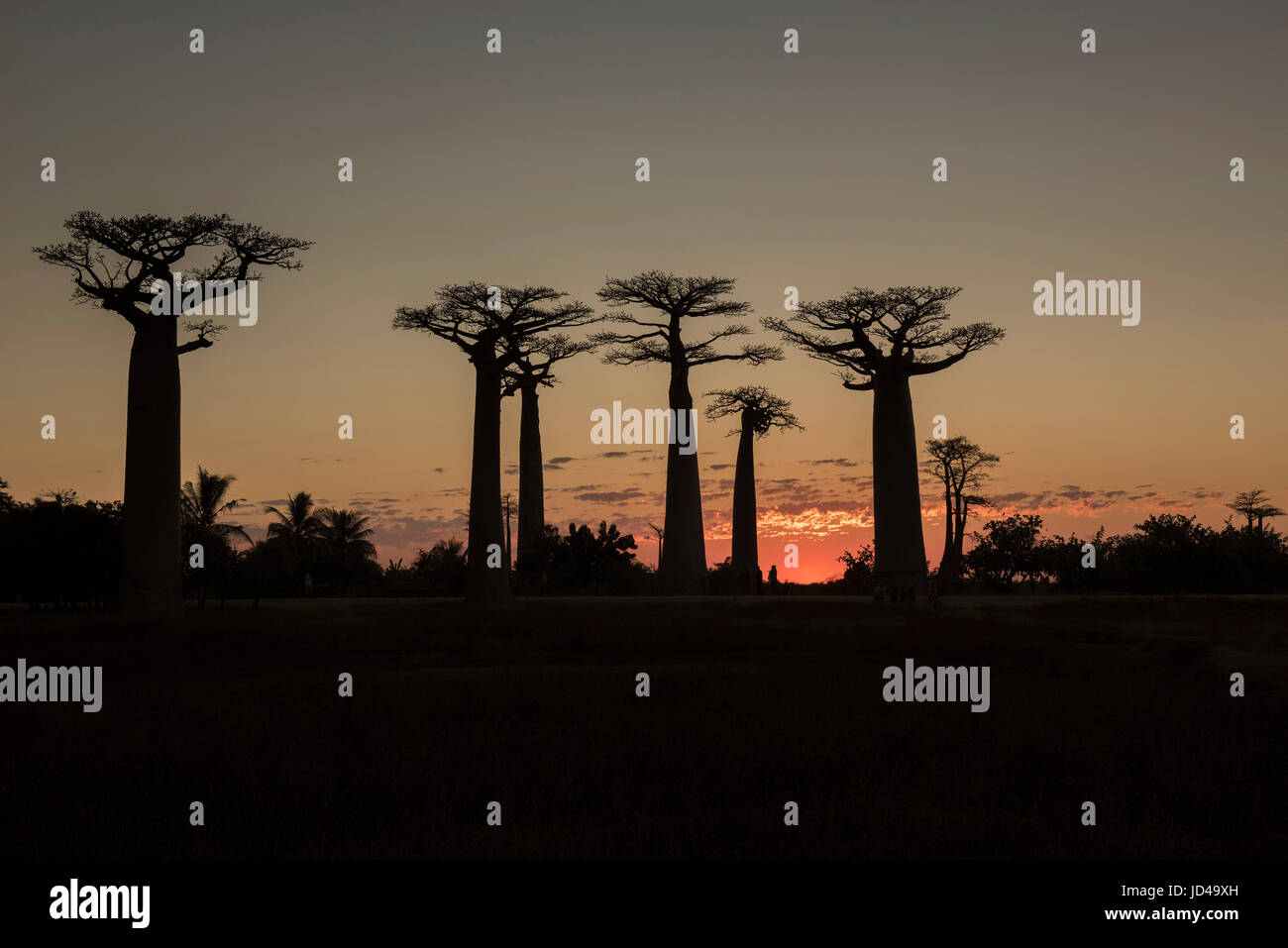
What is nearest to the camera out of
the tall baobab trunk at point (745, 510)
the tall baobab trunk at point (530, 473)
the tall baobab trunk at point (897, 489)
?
the tall baobab trunk at point (897, 489)

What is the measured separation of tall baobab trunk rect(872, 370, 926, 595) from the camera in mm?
42719

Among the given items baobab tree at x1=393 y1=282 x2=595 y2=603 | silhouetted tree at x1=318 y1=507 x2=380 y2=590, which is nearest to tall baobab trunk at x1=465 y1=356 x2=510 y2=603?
baobab tree at x1=393 y1=282 x2=595 y2=603

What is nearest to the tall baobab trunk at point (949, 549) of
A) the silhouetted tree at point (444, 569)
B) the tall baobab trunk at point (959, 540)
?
the tall baobab trunk at point (959, 540)

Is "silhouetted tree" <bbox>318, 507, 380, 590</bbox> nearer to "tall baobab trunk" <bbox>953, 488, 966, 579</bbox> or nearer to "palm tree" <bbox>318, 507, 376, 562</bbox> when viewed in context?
"palm tree" <bbox>318, 507, 376, 562</bbox>

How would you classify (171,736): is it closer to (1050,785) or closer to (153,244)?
(1050,785)

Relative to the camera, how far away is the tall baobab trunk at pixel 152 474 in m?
33.2

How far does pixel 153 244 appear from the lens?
3512 centimetres

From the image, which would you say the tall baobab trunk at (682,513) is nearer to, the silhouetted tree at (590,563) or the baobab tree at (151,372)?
the silhouetted tree at (590,563)

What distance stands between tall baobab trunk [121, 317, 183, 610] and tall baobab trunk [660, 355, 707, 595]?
2447 centimetres

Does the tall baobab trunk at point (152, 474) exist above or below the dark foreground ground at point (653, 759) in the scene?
above

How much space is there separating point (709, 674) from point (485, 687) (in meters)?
3.69

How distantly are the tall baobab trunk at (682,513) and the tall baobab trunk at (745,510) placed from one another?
480 cm
